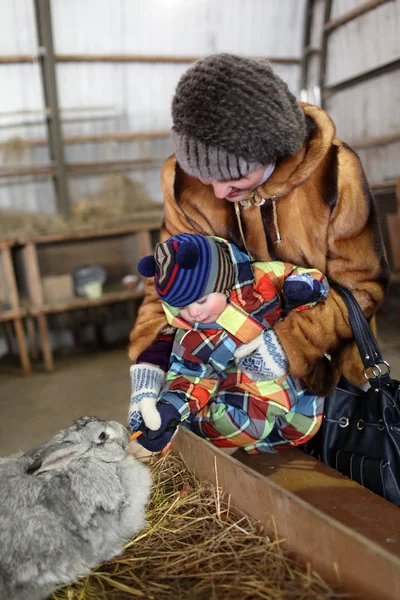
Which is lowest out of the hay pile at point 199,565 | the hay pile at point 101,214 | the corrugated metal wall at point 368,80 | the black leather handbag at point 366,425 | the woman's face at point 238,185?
the hay pile at point 199,565

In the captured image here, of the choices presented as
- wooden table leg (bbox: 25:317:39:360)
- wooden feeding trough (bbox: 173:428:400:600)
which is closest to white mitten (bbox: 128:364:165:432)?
wooden feeding trough (bbox: 173:428:400:600)

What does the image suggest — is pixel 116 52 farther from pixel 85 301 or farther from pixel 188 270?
pixel 188 270

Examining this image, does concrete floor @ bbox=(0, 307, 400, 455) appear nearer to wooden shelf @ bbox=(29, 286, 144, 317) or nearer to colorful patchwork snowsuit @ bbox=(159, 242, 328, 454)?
wooden shelf @ bbox=(29, 286, 144, 317)

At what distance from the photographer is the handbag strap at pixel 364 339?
1.45m

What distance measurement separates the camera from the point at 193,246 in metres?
1.35

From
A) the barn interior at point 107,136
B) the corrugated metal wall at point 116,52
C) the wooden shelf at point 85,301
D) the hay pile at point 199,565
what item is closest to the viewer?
the hay pile at point 199,565

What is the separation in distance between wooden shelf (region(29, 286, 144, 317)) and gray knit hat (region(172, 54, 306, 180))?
10.8 feet

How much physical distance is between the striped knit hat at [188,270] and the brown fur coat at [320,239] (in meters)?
0.26

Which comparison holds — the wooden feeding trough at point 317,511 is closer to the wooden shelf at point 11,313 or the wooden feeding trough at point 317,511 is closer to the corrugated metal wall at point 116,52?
the wooden shelf at point 11,313

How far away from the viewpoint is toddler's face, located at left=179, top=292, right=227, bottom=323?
4.55ft

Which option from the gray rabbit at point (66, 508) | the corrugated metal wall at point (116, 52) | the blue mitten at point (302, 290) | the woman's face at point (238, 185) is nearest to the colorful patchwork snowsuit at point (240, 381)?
the blue mitten at point (302, 290)

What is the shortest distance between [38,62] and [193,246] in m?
5.10

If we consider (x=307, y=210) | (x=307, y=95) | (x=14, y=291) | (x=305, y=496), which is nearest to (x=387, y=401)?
(x=305, y=496)

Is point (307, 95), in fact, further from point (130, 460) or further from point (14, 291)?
point (130, 460)
